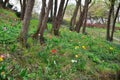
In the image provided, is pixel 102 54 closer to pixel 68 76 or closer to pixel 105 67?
pixel 105 67

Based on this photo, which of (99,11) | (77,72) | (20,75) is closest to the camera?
(20,75)

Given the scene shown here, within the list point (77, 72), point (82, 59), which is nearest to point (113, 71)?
point (82, 59)

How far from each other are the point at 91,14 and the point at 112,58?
188 ft

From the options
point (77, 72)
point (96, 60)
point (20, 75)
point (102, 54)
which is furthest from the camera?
point (102, 54)

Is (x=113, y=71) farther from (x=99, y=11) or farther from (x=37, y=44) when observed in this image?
(x=99, y=11)

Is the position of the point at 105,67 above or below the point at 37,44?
below

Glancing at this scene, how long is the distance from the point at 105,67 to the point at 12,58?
368cm

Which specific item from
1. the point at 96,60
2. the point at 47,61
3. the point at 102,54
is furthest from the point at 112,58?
Answer: the point at 47,61

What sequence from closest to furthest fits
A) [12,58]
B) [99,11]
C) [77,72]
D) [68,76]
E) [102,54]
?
[12,58], [68,76], [77,72], [102,54], [99,11]

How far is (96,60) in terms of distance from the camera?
10125 mm

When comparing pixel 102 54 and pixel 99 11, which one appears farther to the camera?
pixel 99 11

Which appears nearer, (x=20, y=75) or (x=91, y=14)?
(x=20, y=75)

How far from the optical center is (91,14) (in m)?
68.3

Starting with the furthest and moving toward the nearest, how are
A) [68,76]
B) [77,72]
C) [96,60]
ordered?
[96,60], [77,72], [68,76]
